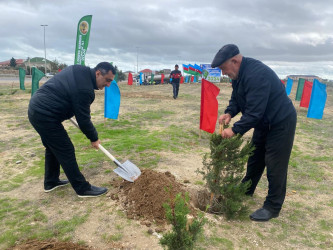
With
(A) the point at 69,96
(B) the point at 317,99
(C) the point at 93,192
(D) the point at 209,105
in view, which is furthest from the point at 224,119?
(B) the point at 317,99

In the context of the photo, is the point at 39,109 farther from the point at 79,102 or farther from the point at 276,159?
the point at 276,159

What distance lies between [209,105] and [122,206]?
3.96 metres

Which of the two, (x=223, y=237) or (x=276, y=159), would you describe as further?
(x=276, y=159)

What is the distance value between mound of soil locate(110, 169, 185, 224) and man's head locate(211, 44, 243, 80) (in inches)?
63.9

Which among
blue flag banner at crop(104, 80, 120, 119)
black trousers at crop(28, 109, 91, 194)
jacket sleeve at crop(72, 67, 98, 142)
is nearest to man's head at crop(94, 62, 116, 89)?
jacket sleeve at crop(72, 67, 98, 142)

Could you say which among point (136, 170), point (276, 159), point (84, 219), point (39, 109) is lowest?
point (84, 219)

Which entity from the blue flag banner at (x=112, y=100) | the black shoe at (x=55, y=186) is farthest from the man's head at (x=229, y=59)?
the blue flag banner at (x=112, y=100)

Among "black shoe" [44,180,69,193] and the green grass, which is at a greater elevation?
"black shoe" [44,180,69,193]

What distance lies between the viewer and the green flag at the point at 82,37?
1051cm

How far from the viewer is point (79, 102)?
11.4 feet

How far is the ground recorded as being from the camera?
10.4ft

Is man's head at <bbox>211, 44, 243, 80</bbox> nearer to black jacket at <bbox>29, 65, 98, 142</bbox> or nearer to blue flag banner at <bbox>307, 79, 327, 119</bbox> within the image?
black jacket at <bbox>29, 65, 98, 142</bbox>

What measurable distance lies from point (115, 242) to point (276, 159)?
2312 mm

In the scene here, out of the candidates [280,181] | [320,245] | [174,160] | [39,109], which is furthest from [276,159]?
[39,109]
